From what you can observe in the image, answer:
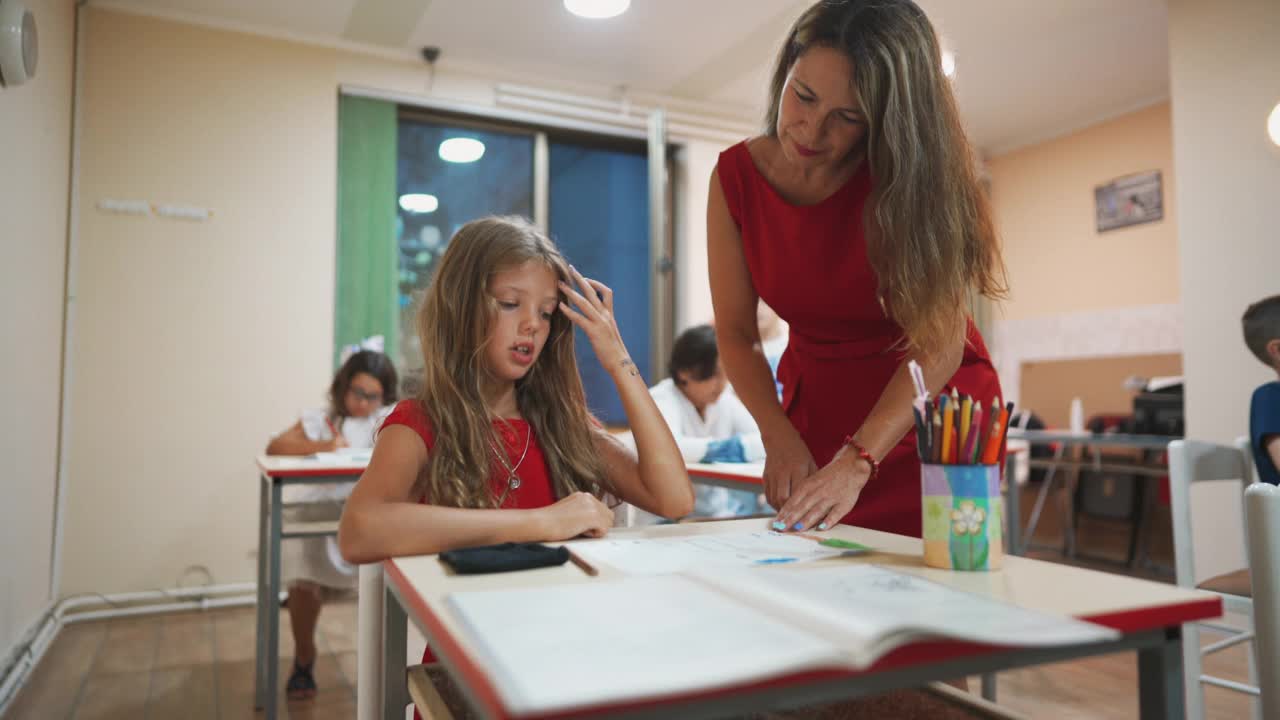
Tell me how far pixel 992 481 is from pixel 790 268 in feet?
1.73

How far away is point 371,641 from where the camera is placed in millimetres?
1001

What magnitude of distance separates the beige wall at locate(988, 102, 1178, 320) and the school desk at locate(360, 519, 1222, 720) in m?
4.58

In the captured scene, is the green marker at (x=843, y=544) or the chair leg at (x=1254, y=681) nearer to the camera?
the green marker at (x=843, y=544)

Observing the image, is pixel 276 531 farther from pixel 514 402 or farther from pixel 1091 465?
pixel 1091 465

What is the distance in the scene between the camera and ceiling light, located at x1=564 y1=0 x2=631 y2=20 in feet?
11.6

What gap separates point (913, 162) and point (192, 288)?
12.0 feet

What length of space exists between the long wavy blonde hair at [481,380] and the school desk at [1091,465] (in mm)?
3348

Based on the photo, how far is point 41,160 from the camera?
10.1 ft

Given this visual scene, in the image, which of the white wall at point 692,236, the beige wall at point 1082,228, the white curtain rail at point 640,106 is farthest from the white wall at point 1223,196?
the white wall at point 692,236

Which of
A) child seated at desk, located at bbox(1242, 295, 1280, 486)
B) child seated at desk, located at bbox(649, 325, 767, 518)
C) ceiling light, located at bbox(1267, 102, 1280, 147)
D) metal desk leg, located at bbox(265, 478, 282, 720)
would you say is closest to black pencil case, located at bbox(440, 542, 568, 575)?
metal desk leg, located at bbox(265, 478, 282, 720)

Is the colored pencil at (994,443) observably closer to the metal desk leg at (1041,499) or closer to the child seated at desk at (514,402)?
the child seated at desk at (514,402)

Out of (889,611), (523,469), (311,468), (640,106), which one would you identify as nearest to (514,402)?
(523,469)

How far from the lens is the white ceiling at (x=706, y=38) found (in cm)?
A: 386

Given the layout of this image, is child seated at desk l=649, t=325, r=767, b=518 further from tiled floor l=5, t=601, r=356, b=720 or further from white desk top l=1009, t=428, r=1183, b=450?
white desk top l=1009, t=428, r=1183, b=450
